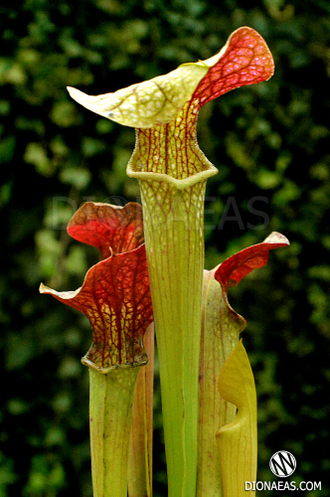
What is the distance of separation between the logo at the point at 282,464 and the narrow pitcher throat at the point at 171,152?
16.5 inches

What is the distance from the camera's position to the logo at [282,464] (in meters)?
0.62

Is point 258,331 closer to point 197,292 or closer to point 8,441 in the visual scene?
point 8,441

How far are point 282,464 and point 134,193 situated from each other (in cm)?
96

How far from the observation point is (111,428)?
48cm

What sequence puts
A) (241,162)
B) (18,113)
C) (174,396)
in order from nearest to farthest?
(174,396)
(18,113)
(241,162)

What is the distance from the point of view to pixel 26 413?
136cm

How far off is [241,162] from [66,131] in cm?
61

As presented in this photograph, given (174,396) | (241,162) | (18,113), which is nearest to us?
(174,396)

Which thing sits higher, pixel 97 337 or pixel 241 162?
pixel 241 162

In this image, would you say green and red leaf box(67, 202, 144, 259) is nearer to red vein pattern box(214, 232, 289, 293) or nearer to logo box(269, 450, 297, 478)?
red vein pattern box(214, 232, 289, 293)

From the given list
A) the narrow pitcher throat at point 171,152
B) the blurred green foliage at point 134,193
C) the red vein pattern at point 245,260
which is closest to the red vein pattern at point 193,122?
the narrow pitcher throat at point 171,152

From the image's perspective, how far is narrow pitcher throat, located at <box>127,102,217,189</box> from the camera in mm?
469

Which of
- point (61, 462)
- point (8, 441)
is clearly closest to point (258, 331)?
point (61, 462)

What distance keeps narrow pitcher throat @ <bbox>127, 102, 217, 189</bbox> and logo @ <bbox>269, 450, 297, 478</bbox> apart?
1.38 feet
